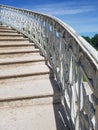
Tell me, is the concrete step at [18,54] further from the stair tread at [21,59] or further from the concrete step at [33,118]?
the concrete step at [33,118]

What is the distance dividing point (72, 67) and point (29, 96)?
90 centimetres

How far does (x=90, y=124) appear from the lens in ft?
7.56

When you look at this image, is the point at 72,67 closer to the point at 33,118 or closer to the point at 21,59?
the point at 33,118

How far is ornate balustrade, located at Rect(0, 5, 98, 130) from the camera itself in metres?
2.14

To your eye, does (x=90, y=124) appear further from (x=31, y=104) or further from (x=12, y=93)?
(x=12, y=93)

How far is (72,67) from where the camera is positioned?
3260 mm

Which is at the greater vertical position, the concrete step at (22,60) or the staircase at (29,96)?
the concrete step at (22,60)

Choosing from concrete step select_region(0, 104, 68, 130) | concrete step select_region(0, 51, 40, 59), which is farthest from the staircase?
concrete step select_region(0, 51, 40, 59)

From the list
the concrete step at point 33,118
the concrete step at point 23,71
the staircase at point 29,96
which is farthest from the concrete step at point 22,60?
the concrete step at point 33,118

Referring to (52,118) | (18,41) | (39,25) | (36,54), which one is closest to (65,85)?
(52,118)

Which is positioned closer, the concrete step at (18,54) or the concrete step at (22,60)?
the concrete step at (22,60)

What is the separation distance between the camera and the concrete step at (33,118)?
3.25 metres

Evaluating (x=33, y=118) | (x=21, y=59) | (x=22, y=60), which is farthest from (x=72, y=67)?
(x=21, y=59)

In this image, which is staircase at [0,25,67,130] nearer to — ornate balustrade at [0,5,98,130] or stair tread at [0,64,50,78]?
stair tread at [0,64,50,78]
